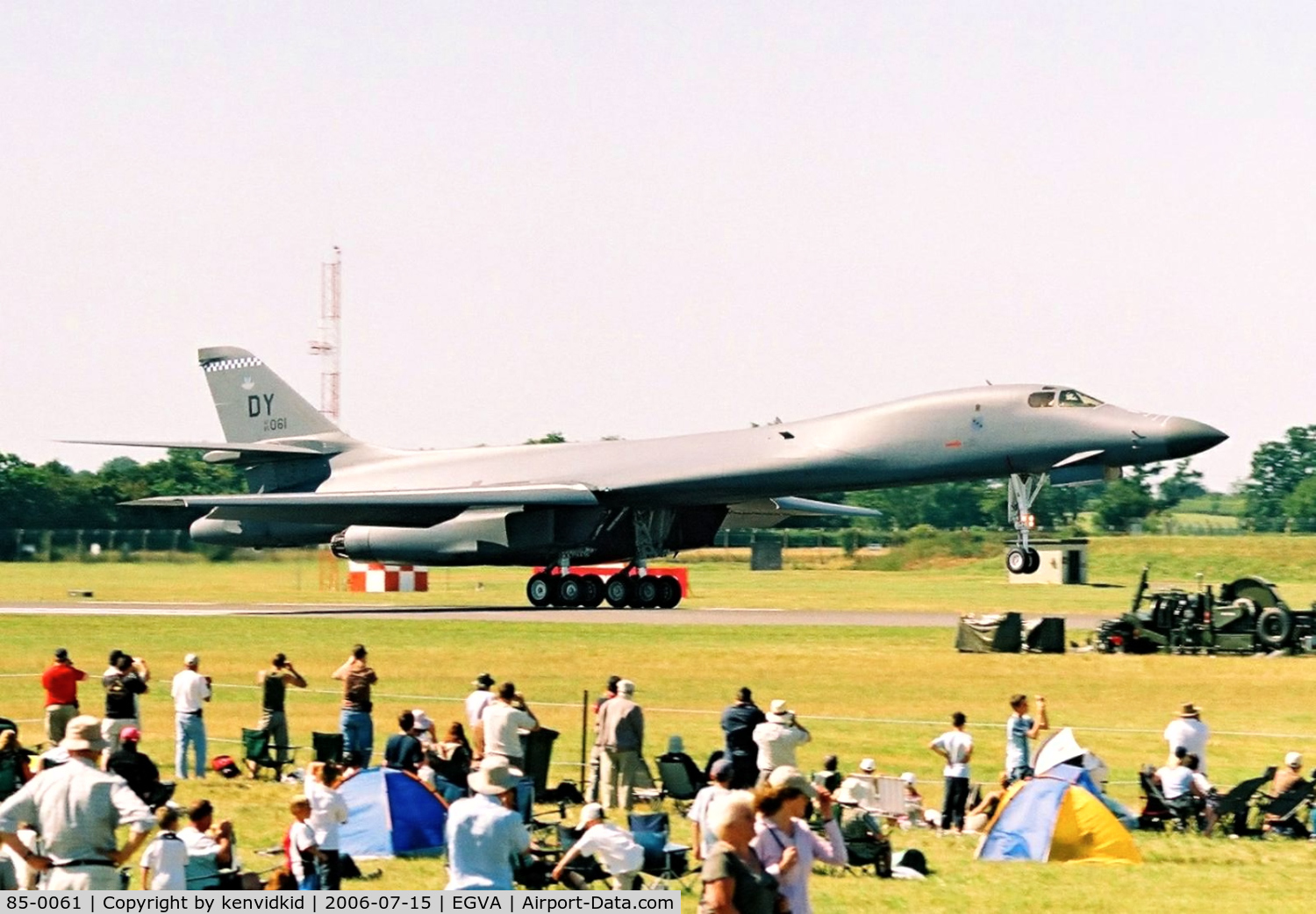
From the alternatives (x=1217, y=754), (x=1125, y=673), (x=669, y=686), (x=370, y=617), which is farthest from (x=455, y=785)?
(x=370, y=617)

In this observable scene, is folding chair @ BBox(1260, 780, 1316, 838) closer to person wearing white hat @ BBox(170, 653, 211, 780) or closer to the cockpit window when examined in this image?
person wearing white hat @ BBox(170, 653, 211, 780)

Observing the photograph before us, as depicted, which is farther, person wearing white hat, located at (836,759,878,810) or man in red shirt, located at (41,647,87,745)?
man in red shirt, located at (41,647,87,745)

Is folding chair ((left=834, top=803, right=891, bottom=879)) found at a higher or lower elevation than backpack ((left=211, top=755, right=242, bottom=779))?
lower

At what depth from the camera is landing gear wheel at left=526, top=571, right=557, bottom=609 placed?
45688 millimetres

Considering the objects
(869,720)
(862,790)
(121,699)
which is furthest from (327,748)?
(869,720)

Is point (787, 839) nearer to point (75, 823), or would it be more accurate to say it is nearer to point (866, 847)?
point (75, 823)

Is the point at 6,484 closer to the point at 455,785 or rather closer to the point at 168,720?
the point at 168,720

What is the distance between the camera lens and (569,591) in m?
45.5

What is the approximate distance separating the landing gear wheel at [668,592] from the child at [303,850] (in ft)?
107

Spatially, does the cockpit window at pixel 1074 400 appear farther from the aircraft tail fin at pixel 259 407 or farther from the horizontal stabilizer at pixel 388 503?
the aircraft tail fin at pixel 259 407

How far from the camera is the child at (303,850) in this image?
12625 mm

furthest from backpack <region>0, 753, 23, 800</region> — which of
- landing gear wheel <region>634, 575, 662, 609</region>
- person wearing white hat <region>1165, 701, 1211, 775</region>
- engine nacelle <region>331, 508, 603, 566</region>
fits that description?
landing gear wheel <region>634, 575, 662, 609</region>

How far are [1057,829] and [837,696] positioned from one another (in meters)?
11.2

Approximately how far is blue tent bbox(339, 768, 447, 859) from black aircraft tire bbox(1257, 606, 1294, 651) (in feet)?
66.0
